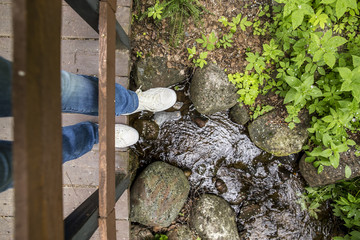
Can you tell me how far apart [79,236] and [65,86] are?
113 centimetres

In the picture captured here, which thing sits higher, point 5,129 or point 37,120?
point 37,120

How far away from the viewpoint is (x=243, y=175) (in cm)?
335

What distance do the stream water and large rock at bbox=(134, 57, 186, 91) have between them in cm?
63

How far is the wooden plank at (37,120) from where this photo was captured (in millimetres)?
796

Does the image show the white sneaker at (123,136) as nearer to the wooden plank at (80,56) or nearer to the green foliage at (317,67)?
the wooden plank at (80,56)

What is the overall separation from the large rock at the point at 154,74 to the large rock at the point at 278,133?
137cm

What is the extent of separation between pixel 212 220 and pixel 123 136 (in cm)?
178

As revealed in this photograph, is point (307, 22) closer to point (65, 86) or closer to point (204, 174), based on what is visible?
point (204, 174)

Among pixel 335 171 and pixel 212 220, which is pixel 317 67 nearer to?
pixel 335 171

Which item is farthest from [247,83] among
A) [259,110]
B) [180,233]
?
[180,233]

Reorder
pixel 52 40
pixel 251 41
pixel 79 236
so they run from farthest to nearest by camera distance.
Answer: pixel 251 41, pixel 79 236, pixel 52 40

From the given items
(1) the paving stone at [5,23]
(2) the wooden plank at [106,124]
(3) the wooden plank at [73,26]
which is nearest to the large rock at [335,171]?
(2) the wooden plank at [106,124]

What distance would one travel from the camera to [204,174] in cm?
331

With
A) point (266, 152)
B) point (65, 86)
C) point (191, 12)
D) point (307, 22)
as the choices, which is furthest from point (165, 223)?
point (307, 22)
